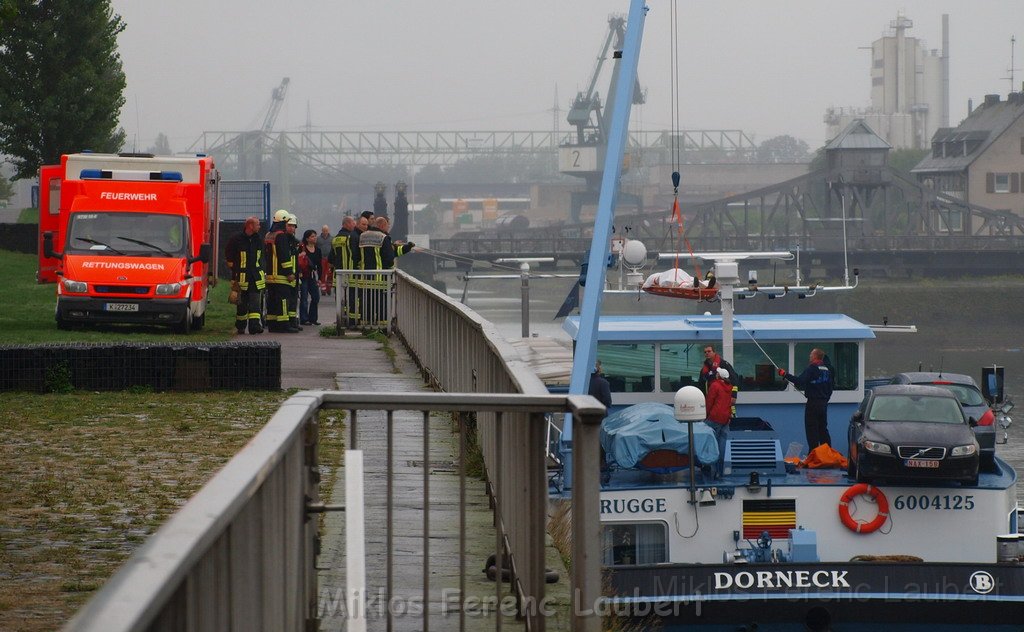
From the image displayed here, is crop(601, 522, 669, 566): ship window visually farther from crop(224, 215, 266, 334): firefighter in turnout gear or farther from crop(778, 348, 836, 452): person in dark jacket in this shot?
crop(224, 215, 266, 334): firefighter in turnout gear

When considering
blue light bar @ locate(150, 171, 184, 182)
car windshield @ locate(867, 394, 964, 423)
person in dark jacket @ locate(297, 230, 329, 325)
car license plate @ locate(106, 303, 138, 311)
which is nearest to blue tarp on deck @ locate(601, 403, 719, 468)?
car windshield @ locate(867, 394, 964, 423)

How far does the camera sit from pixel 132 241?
77.0ft

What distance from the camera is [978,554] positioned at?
25.2 m

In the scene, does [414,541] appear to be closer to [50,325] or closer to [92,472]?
[92,472]

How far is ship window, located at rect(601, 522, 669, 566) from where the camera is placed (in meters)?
24.2

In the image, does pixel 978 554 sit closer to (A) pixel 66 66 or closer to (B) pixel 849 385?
(B) pixel 849 385

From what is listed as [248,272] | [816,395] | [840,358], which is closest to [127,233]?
[248,272]

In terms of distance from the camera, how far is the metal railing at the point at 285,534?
2.44 metres

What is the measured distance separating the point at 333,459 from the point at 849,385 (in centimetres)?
2225

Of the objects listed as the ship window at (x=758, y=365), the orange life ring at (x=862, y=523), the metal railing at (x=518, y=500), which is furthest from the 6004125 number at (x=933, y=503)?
the metal railing at (x=518, y=500)

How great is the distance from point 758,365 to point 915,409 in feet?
15.7

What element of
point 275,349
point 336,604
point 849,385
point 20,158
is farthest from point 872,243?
point 336,604

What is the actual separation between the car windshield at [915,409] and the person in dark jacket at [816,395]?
2085 millimetres

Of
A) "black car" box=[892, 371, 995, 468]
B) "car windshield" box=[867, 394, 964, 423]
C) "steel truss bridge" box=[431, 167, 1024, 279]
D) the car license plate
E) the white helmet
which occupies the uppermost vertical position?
"steel truss bridge" box=[431, 167, 1024, 279]
